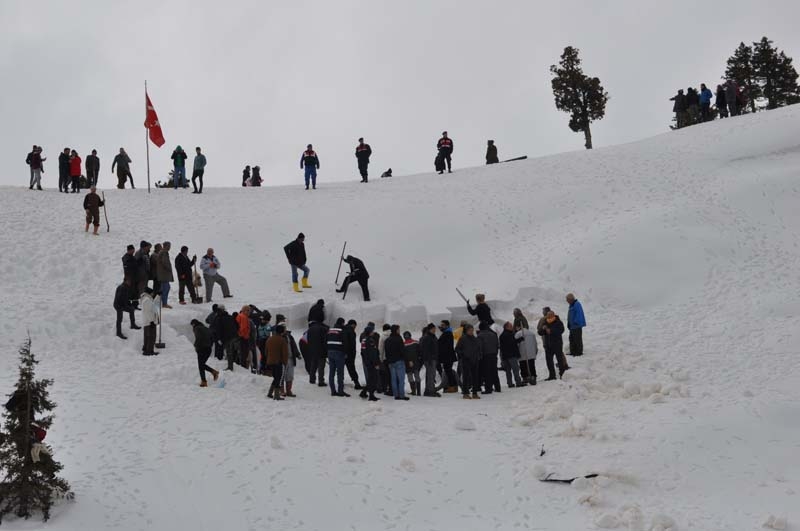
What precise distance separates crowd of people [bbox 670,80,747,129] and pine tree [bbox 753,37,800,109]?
12865 mm

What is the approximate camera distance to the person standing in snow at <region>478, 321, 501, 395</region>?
18203 millimetres

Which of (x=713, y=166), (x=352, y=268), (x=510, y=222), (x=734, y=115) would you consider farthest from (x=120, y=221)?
(x=734, y=115)

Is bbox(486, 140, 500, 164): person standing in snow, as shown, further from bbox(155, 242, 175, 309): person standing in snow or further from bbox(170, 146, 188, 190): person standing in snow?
bbox(155, 242, 175, 309): person standing in snow

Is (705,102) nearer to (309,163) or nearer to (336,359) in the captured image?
(309,163)

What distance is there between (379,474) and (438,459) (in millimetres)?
1260

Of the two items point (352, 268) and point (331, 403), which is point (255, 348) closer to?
point (331, 403)

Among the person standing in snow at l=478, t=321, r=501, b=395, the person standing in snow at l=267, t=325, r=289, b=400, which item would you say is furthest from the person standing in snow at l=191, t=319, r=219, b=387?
the person standing in snow at l=478, t=321, r=501, b=395

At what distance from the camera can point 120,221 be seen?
27906 mm

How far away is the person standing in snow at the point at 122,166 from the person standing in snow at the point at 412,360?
20006mm

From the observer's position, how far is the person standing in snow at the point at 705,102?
3950cm

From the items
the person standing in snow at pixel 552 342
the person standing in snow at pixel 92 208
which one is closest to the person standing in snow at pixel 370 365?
the person standing in snow at pixel 552 342

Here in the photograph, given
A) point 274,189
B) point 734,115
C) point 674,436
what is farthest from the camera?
point 734,115

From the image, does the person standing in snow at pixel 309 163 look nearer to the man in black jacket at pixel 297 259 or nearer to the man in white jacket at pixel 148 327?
the man in black jacket at pixel 297 259

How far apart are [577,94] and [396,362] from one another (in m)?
36.9
